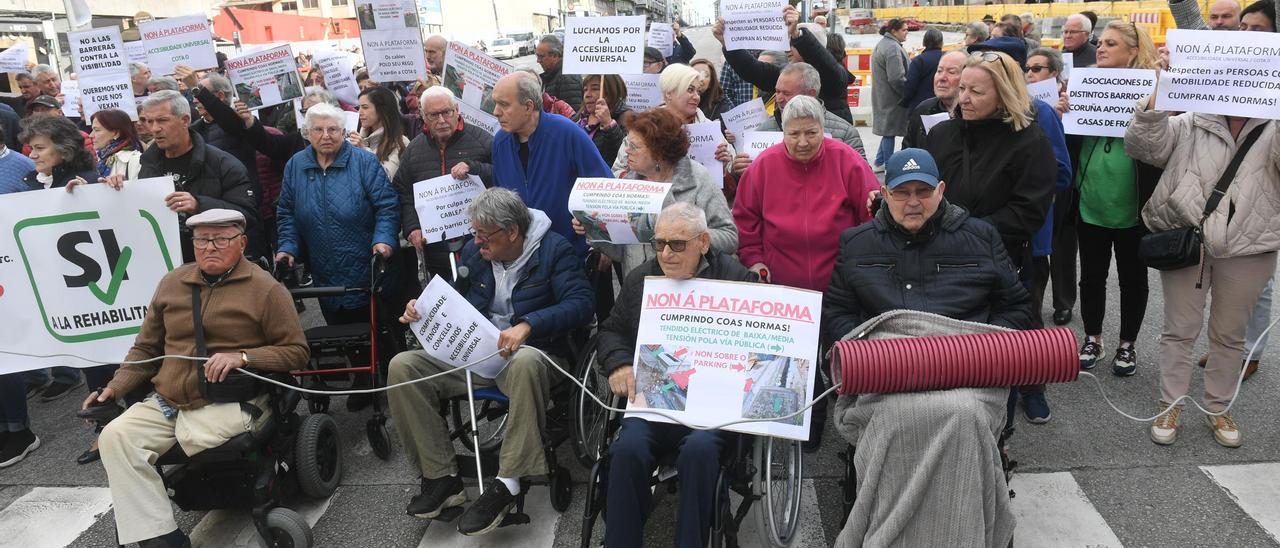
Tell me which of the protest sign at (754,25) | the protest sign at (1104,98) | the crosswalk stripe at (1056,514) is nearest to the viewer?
the crosswalk stripe at (1056,514)

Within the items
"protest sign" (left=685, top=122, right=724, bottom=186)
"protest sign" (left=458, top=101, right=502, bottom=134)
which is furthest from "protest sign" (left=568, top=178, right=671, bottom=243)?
"protest sign" (left=458, top=101, right=502, bottom=134)

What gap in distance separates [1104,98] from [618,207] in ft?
9.19

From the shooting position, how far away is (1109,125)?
15.8ft

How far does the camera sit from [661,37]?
30.9ft

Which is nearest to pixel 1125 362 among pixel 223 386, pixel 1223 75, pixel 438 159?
pixel 1223 75

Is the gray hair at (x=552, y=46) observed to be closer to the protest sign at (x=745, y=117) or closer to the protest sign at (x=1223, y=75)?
the protest sign at (x=745, y=117)

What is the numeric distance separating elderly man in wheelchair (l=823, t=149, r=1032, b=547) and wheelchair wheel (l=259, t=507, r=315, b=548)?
7.55 ft

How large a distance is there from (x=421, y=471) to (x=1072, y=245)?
4282 mm

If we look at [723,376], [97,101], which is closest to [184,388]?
[723,376]

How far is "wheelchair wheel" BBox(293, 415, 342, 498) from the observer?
4.22 metres

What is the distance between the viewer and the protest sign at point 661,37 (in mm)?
9344

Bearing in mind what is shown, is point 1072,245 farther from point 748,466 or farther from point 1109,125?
point 748,466

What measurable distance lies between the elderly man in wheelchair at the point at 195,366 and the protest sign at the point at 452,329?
2.14 ft

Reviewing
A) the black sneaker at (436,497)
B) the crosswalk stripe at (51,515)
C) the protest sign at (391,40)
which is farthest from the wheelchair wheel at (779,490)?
the protest sign at (391,40)
